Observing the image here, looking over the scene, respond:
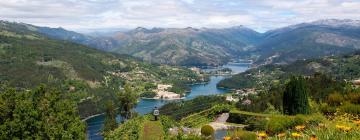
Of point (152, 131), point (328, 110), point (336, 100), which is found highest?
point (328, 110)

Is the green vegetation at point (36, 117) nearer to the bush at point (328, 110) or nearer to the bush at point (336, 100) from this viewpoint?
the bush at point (328, 110)

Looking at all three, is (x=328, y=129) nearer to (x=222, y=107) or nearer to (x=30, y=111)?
(x=30, y=111)

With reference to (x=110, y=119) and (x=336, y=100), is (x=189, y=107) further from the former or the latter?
(x=336, y=100)

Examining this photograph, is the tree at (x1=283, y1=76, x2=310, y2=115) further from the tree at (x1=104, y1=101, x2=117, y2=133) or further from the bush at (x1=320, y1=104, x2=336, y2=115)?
the tree at (x1=104, y1=101, x2=117, y2=133)

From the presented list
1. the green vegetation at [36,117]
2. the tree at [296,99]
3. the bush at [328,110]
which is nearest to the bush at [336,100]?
the bush at [328,110]

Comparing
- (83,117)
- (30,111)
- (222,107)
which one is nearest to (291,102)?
(222,107)

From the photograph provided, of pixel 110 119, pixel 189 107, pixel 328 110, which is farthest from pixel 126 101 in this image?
pixel 189 107

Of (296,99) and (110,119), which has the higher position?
(296,99)
